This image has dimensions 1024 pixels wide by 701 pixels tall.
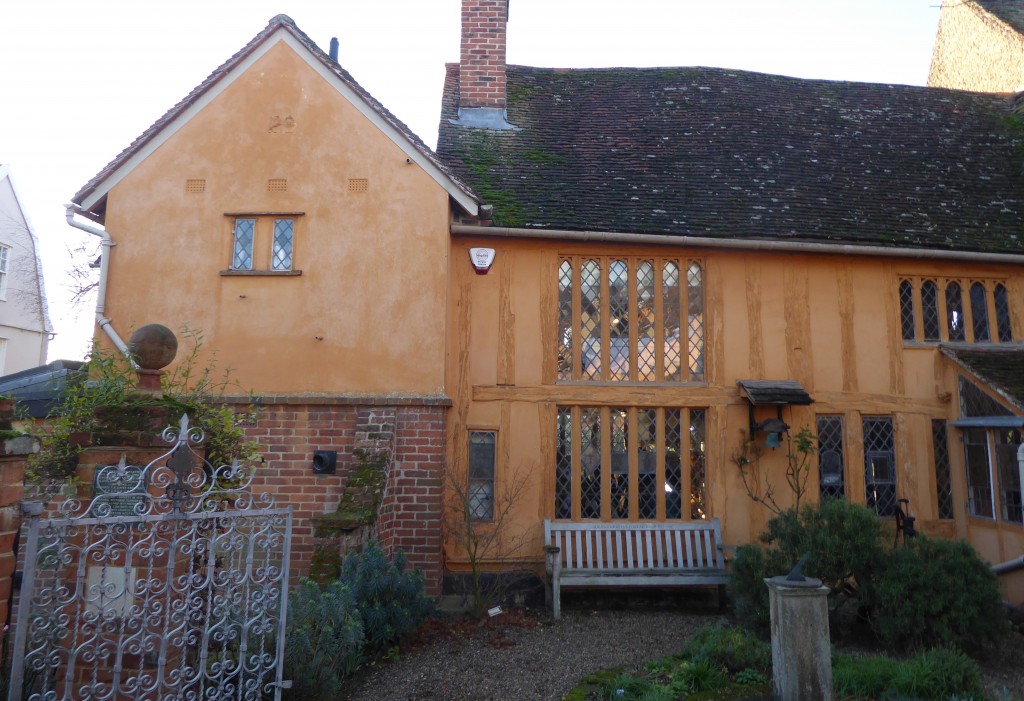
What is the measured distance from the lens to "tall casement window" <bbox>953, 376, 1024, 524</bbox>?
8.48 metres

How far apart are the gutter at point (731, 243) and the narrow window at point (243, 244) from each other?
8.46 ft

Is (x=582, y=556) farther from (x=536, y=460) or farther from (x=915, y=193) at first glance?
(x=915, y=193)

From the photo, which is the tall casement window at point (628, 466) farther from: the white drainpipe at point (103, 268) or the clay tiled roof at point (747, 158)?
the white drainpipe at point (103, 268)

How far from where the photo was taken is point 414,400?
832cm

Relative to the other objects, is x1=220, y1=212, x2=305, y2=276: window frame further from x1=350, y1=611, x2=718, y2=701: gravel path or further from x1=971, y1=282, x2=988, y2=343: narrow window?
x1=971, y1=282, x2=988, y2=343: narrow window

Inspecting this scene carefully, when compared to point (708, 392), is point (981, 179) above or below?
above

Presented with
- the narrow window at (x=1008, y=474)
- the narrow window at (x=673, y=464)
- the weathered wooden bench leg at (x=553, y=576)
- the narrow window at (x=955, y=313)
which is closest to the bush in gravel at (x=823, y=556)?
the narrow window at (x=673, y=464)

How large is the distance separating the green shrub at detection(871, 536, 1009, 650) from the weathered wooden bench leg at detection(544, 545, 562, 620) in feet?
10.6

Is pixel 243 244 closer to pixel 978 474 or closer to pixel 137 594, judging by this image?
pixel 137 594

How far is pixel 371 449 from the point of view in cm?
798

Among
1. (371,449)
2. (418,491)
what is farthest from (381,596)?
(371,449)

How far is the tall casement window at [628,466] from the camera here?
355 inches

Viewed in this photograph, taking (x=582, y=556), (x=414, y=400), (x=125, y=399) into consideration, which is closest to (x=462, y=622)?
(x=582, y=556)

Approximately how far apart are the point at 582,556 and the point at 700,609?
1.57m
